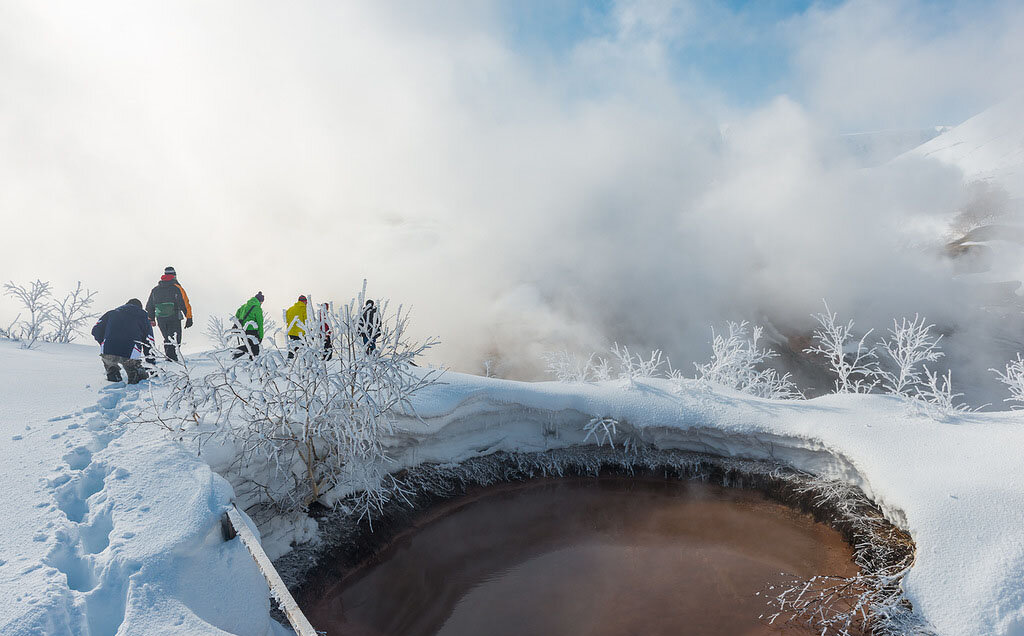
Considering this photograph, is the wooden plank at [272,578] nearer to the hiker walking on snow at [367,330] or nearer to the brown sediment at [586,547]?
the brown sediment at [586,547]

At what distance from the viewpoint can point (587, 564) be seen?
7004 millimetres

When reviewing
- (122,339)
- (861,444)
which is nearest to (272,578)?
(122,339)

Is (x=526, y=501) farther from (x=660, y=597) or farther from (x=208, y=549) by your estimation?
(x=208, y=549)

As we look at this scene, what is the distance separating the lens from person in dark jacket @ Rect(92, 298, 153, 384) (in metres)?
7.20

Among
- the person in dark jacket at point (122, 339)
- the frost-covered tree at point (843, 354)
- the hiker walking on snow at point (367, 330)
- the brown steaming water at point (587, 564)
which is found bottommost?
the brown steaming water at point (587, 564)

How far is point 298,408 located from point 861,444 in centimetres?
802

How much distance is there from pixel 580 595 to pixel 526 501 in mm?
2026

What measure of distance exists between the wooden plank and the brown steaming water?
2.06 meters

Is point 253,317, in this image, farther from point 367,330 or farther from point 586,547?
point 586,547

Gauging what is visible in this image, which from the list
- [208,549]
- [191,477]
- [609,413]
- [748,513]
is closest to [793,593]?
[748,513]

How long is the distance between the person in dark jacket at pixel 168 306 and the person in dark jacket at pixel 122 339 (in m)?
0.77

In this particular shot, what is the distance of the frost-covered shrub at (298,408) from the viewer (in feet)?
19.8

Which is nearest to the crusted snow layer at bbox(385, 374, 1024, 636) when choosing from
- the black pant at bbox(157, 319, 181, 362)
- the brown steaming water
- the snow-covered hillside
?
the snow-covered hillside

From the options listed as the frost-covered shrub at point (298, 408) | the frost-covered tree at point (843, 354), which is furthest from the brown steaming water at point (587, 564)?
the frost-covered tree at point (843, 354)
